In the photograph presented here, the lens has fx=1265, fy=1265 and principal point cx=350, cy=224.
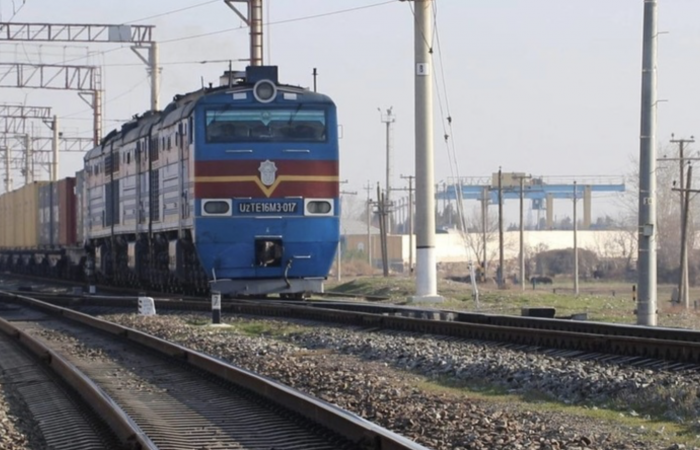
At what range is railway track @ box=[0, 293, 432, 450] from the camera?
8195 mm

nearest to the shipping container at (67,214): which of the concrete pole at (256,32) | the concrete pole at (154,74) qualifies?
the concrete pole at (154,74)

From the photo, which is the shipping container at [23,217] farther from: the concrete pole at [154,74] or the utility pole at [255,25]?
the utility pole at [255,25]

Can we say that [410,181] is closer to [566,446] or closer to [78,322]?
[78,322]

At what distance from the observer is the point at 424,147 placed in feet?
85.4

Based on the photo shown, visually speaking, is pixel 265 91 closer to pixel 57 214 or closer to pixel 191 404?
pixel 191 404

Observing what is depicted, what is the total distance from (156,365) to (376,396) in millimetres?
4126

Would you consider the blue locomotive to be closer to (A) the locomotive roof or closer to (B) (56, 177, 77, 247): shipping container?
(A) the locomotive roof

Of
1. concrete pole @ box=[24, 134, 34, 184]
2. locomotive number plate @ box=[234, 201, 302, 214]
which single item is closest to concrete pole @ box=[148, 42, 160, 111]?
locomotive number plate @ box=[234, 201, 302, 214]

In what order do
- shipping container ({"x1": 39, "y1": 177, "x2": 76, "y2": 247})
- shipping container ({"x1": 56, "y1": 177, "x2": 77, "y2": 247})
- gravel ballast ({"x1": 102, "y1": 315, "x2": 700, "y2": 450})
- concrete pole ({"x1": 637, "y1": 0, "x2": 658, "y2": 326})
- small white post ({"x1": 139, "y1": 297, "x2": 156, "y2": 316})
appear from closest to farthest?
gravel ballast ({"x1": 102, "y1": 315, "x2": 700, "y2": 450}), concrete pole ({"x1": 637, "y1": 0, "x2": 658, "y2": 326}), small white post ({"x1": 139, "y1": 297, "x2": 156, "y2": 316}), shipping container ({"x1": 56, "y1": 177, "x2": 77, "y2": 247}), shipping container ({"x1": 39, "y1": 177, "x2": 76, "y2": 247})

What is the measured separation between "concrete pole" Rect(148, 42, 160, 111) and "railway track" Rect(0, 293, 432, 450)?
26.2 metres

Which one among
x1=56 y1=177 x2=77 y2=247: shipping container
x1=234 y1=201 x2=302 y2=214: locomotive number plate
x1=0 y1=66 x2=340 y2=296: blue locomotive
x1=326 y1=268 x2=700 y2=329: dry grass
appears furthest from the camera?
x1=56 y1=177 x2=77 y2=247: shipping container

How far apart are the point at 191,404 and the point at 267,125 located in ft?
43.4

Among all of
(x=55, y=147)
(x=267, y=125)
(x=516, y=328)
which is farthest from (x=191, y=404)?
(x=55, y=147)

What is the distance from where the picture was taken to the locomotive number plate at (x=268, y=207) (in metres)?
23.2
